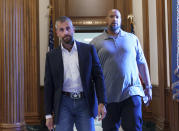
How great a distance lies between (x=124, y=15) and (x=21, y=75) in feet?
10.5

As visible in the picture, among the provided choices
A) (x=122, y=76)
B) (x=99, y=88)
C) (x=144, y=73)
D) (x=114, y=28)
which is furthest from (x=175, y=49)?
(x=99, y=88)

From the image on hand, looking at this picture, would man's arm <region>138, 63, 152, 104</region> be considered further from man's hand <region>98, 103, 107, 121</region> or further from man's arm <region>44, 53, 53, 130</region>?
man's arm <region>44, 53, 53, 130</region>

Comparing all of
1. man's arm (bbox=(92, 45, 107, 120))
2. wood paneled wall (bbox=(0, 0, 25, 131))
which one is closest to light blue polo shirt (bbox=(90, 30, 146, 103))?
man's arm (bbox=(92, 45, 107, 120))

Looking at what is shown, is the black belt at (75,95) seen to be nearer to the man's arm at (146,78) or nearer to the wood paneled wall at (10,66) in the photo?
the man's arm at (146,78)

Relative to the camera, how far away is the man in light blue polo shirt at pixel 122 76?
282 centimetres

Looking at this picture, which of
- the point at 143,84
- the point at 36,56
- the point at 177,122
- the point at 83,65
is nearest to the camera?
the point at 83,65


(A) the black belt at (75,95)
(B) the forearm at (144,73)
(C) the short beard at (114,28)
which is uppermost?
(C) the short beard at (114,28)

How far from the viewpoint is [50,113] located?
225 centimetres

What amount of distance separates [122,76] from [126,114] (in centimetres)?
36

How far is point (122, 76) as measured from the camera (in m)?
2.84

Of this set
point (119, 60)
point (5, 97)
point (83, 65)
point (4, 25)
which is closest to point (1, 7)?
point (4, 25)

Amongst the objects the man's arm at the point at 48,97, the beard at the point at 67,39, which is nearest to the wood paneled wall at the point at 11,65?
the man's arm at the point at 48,97

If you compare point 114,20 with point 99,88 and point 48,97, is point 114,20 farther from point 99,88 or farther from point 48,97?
point 48,97

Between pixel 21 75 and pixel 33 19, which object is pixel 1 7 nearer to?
pixel 21 75
